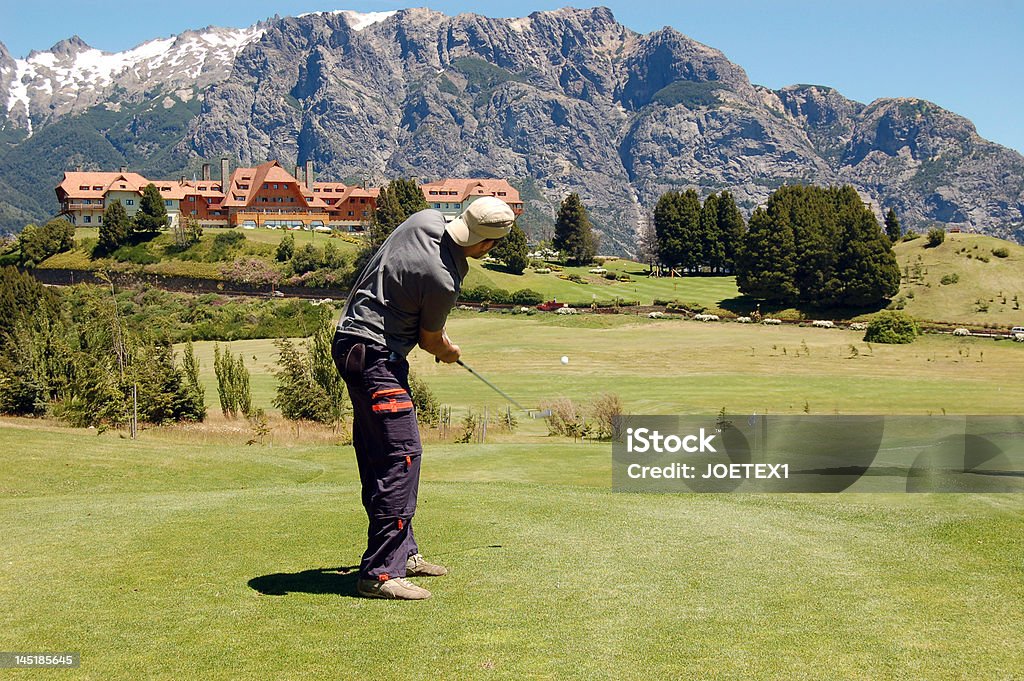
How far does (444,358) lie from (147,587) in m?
2.81

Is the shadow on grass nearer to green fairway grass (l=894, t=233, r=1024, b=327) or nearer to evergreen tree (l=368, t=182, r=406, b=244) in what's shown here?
green fairway grass (l=894, t=233, r=1024, b=327)

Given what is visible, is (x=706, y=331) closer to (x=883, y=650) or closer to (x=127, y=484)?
(x=127, y=484)

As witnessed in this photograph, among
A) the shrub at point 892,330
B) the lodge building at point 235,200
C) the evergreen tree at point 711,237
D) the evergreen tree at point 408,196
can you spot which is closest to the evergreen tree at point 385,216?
the evergreen tree at point 408,196

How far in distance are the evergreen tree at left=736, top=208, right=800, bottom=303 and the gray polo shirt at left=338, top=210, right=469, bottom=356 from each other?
3636 inches

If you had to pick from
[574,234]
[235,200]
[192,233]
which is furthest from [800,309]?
[235,200]

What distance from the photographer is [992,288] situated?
298 ft

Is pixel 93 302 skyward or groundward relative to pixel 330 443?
skyward

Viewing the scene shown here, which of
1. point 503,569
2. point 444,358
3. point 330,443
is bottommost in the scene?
point 330,443

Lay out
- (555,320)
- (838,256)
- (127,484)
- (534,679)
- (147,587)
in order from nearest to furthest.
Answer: (534,679), (147,587), (127,484), (555,320), (838,256)

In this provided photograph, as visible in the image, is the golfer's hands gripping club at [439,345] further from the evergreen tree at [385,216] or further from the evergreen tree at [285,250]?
the evergreen tree at [285,250]

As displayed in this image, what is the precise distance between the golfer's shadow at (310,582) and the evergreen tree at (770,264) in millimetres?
92371

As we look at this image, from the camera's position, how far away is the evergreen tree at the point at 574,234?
134500mm

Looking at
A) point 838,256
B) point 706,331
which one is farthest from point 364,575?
point 838,256

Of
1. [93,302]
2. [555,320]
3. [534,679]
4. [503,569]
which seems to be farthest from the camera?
[555,320]
